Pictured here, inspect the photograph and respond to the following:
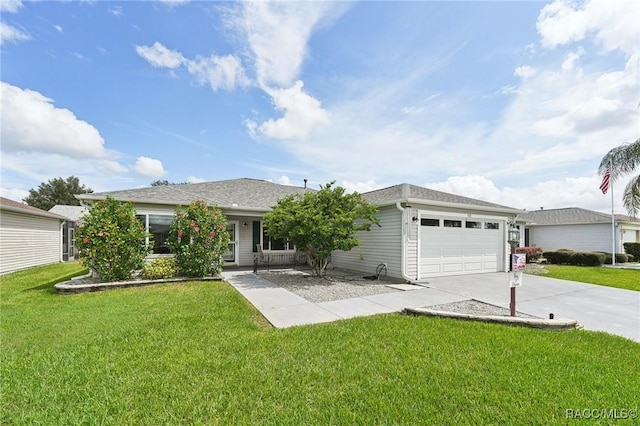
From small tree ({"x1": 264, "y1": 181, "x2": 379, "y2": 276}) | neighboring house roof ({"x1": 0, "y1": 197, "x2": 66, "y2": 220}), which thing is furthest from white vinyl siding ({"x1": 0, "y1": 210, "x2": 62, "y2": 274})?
small tree ({"x1": 264, "y1": 181, "x2": 379, "y2": 276})

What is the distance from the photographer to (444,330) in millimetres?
4879

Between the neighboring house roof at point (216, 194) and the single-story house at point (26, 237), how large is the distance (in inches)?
191

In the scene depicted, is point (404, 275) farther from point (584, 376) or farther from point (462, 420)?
point (462, 420)

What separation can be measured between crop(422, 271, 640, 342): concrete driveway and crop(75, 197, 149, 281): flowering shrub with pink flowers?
9.66 metres

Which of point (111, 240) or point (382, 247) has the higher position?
point (111, 240)

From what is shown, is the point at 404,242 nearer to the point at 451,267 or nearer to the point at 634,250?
the point at 451,267

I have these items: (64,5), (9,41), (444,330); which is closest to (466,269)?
(444,330)

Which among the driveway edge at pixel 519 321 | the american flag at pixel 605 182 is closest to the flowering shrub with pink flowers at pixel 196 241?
the driveway edge at pixel 519 321

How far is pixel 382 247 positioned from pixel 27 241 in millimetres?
16926

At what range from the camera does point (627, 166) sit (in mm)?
14539

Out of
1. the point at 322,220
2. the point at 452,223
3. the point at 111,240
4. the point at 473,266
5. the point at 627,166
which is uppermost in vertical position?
the point at 627,166

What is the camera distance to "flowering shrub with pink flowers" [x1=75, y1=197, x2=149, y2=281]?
866cm

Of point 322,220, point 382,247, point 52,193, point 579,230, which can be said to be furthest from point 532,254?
point 52,193

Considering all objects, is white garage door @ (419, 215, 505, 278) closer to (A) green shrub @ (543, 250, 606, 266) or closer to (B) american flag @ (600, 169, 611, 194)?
(B) american flag @ (600, 169, 611, 194)
